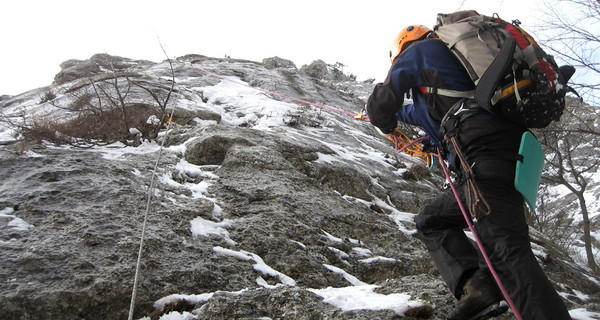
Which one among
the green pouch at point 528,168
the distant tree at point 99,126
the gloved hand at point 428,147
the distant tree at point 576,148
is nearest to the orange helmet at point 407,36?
the gloved hand at point 428,147

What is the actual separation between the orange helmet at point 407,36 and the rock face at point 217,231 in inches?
58.0

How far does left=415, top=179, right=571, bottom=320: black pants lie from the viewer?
1685mm

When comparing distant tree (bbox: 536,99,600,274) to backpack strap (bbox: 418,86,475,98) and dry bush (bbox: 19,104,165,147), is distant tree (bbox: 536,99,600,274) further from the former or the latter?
dry bush (bbox: 19,104,165,147)

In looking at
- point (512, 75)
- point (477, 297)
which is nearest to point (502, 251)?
point (477, 297)

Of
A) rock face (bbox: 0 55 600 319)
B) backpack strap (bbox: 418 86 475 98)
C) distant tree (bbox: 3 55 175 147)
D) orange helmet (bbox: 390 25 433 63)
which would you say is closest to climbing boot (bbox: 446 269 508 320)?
rock face (bbox: 0 55 600 319)

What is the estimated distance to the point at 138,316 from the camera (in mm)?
2285

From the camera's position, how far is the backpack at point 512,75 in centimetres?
186

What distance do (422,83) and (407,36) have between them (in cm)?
35

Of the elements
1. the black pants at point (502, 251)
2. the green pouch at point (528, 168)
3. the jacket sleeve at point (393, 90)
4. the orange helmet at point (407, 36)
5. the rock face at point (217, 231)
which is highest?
the orange helmet at point (407, 36)

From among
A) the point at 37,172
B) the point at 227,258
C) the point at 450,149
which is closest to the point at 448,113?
the point at 450,149

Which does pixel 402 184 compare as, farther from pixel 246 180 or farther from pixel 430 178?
pixel 246 180

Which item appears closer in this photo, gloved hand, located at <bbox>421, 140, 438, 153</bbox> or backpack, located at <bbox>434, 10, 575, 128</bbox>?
backpack, located at <bbox>434, 10, 575, 128</bbox>

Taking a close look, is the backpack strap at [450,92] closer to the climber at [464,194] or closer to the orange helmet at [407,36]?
the climber at [464,194]

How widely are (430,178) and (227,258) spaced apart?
172 inches
